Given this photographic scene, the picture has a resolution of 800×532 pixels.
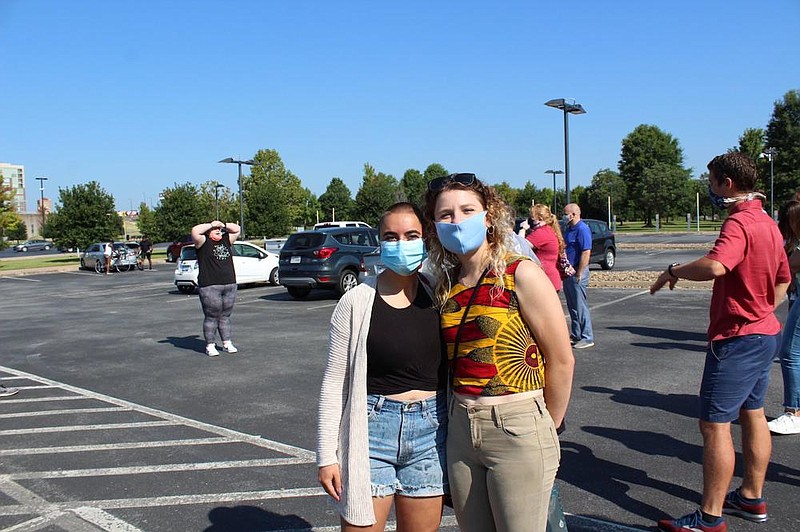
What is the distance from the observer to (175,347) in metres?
10.3

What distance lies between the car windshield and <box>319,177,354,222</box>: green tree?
201 feet

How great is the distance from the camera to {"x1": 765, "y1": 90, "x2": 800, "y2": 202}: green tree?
196ft

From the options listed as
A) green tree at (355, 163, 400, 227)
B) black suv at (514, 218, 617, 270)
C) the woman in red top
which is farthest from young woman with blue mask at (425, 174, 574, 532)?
green tree at (355, 163, 400, 227)

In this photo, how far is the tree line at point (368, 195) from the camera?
137 ft

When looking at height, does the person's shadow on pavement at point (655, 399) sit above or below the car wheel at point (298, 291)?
below

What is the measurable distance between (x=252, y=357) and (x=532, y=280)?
7.44 meters

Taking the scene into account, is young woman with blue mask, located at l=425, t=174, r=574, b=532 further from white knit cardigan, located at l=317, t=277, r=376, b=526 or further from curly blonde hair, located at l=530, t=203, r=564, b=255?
curly blonde hair, located at l=530, t=203, r=564, b=255

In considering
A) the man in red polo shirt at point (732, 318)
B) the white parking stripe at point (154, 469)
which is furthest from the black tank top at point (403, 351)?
Result: the white parking stripe at point (154, 469)

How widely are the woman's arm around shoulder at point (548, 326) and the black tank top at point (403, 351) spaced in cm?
35

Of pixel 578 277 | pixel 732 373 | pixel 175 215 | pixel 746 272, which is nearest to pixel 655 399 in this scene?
pixel 578 277

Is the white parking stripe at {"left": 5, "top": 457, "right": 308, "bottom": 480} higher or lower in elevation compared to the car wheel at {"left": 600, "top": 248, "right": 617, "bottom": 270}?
lower

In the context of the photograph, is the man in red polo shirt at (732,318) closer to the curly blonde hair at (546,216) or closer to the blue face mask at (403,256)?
the blue face mask at (403,256)

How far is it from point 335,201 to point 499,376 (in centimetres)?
7818

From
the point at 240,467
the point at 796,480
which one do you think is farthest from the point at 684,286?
the point at 240,467
